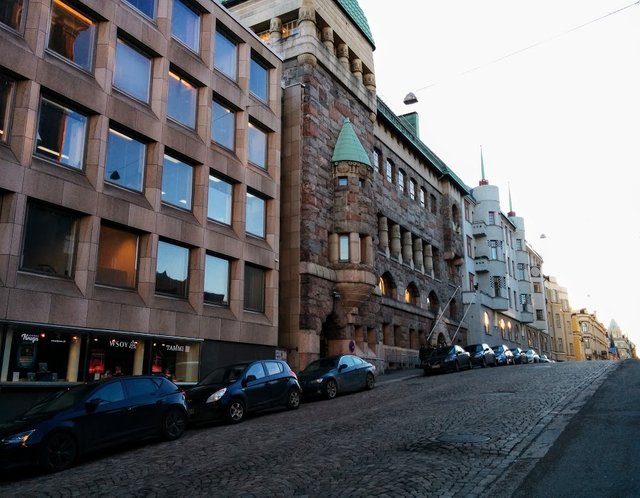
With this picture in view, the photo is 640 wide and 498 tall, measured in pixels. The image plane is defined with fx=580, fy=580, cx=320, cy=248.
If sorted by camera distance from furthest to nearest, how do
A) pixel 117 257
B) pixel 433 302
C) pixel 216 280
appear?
1. pixel 433 302
2. pixel 216 280
3. pixel 117 257

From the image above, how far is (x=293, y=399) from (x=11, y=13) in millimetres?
13118

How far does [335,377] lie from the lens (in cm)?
1948

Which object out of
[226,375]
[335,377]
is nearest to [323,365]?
[335,377]

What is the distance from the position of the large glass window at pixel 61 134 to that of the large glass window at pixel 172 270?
4.08 meters

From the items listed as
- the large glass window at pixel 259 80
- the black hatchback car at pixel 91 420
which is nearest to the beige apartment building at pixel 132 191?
the large glass window at pixel 259 80

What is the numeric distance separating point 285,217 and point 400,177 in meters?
14.6

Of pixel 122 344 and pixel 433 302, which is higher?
pixel 433 302

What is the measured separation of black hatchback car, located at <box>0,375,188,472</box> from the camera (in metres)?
9.59

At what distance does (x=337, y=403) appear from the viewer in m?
17.4

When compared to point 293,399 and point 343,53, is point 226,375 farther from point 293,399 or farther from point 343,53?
point 343,53

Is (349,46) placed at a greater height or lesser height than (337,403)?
greater

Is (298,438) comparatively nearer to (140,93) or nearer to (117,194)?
(117,194)

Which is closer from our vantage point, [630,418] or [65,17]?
[630,418]

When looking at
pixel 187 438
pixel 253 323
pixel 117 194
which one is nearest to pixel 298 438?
pixel 187 438
